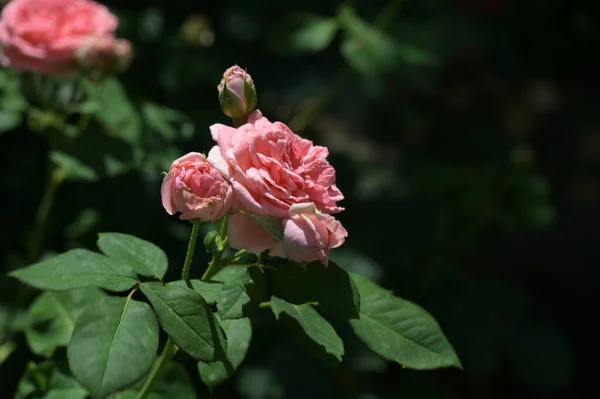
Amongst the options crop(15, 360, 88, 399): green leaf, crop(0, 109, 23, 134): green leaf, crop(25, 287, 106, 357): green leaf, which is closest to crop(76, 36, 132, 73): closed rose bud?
crop(0, 109, 23, 134): green leaf

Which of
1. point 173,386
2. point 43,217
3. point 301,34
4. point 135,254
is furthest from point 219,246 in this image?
point 301,34

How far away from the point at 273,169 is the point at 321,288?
0.44ft

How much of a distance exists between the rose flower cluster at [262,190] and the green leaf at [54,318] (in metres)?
0.50

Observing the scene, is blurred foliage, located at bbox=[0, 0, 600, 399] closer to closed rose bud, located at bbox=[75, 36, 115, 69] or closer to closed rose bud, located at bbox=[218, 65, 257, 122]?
closed rose bud, located at bbox=[75, 36, 115, 69]

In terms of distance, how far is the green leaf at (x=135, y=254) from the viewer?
Result: 34.3 inches

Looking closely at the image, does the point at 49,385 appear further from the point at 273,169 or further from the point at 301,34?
the point at 301,34

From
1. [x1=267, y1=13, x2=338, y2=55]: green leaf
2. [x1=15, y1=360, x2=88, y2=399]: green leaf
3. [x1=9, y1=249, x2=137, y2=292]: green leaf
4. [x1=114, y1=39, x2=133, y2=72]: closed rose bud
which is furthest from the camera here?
[x1=267, y1=13, x2=338, y2=55]: green leaf

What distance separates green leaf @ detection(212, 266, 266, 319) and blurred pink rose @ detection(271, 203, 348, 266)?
52 mm

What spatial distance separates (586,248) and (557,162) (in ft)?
1.30

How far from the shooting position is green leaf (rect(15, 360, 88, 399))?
3.67ft

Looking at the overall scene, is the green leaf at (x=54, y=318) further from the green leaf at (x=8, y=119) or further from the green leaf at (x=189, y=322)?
the green leaf at (x=189, y=322)

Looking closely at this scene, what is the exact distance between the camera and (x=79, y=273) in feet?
2.76

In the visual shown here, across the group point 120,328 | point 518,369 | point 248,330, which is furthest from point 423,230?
point 120,328

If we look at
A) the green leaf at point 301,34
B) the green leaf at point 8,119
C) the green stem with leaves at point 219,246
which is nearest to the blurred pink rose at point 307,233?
the green stem with leaves at point 219,246
